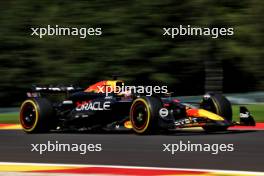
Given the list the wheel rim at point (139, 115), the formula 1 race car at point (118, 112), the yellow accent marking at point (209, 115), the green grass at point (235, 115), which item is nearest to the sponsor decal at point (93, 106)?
the formula 1 race car at point (118, 112)

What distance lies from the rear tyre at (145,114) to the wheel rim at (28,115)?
1694 millimetres

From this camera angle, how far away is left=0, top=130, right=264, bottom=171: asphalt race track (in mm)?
7363

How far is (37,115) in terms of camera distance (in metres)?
10.9

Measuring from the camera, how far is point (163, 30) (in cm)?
1964

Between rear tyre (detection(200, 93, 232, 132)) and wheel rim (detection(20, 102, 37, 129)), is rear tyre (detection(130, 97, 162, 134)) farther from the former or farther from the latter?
wheel rim (detection(20, 102, 37, 129))

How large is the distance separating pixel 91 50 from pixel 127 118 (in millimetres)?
10144

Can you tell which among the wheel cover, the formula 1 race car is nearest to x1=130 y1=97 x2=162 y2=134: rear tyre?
the formula 1 race car

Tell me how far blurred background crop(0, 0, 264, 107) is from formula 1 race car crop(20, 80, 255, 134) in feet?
23.2

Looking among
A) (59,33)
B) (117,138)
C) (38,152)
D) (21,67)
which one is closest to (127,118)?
(117,138)

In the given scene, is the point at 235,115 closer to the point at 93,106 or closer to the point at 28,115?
the point at 93,106

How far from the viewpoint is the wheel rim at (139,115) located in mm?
9971

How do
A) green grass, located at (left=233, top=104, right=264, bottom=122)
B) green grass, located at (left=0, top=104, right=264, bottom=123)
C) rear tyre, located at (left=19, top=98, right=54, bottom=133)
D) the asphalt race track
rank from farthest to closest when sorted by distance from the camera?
1. green grass, located at (left=0, top=104, right=264, bottom=123)
2. green grass, located at (left=233, top=104, right=264, bottom=122)
3. rear tyre, located at (left=19, top=98, right=54, bottom=133)
4. the asphalt race track

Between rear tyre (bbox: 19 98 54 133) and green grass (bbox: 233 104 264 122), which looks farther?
green grass (bbox: 233 104 264 122)

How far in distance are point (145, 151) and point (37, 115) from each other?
3.01m
